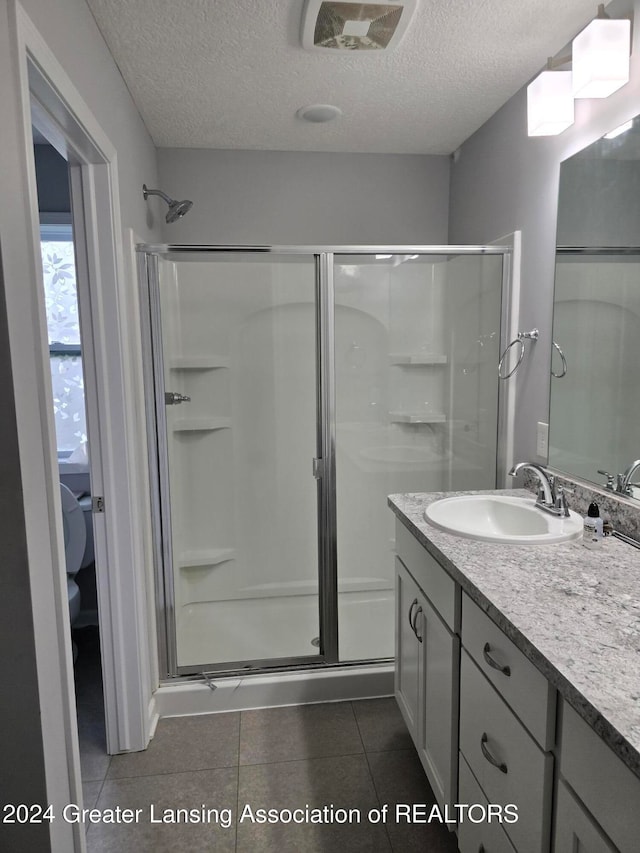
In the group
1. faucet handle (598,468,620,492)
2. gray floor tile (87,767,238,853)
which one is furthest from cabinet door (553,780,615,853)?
gray floor tile (87,767,238,853)

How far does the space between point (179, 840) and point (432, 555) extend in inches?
44.2

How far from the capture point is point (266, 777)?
5.86ft

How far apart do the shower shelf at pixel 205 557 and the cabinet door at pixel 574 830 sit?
1.73m

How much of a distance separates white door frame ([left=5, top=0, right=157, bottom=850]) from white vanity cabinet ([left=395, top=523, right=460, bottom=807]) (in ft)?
2.93

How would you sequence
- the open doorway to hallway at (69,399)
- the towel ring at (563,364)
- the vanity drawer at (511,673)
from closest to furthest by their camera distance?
the vanity drawer at (511,673), the towel ring at (563,364), the open doorway to hallway at (69,399)

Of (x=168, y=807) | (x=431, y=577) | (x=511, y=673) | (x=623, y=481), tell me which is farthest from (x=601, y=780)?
(x=168, y=807)

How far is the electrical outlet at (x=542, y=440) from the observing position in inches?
75.4

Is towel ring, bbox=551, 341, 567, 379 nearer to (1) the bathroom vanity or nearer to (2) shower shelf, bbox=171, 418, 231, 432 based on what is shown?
(1) the bathroom vanity

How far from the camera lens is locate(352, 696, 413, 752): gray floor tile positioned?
194 cm

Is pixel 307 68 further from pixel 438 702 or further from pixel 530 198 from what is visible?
pixel 438 702

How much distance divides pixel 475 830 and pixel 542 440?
1.23 meters

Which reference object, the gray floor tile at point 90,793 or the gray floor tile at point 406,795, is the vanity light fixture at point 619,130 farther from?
the gray floor tile at point 90,793

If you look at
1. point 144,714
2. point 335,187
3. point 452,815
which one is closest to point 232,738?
point 144,714

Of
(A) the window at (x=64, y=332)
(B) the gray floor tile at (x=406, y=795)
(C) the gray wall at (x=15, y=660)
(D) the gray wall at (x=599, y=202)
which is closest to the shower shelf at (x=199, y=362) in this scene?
(A) the window at (x=64, y=332)
